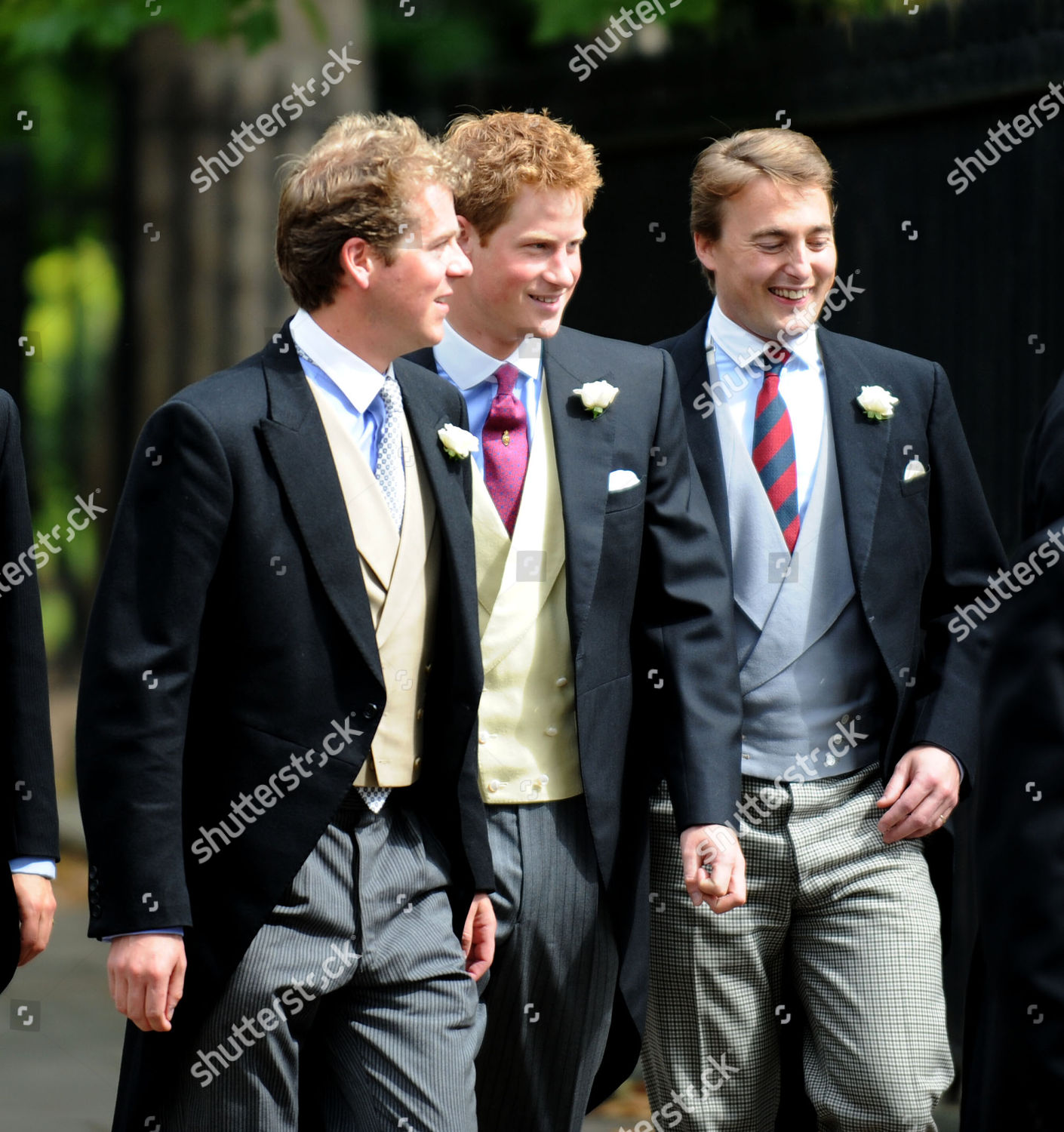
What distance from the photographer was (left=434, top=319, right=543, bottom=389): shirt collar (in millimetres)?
3574

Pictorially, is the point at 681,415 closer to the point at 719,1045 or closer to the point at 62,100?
the point at 719,1045

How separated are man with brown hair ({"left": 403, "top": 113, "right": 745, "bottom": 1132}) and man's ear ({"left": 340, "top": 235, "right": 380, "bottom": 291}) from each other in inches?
15.8

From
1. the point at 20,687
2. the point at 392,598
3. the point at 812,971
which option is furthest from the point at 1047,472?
the point at 20,687

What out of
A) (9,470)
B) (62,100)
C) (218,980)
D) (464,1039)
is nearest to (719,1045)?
(464,1039)

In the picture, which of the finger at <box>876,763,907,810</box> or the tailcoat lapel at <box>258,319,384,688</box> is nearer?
the tailcoat lapel at <box>258,319,384,688</box>

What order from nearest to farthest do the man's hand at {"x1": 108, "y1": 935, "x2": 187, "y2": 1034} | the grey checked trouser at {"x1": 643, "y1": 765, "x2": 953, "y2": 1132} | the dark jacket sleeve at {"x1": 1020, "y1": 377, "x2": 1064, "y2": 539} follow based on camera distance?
the dark jacket sleeve at {"x1": 1020, "y1": 377, "x2": 1064, "y2": 539}, the man's hand at {"x1": 108, "y1": 935, "x2": 187, "y2": 1034}, the grey checked trouser at {"x1": 643, "y1": 765, "x2": 953, "y2": 1132}

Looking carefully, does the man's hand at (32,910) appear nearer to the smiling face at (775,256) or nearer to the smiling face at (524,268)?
the smiling face at (524,268)

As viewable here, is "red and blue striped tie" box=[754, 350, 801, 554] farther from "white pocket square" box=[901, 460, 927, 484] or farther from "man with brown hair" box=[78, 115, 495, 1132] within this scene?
"man with brown hair" box=[78, 115, 495, 1132]

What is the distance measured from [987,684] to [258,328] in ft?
19.0

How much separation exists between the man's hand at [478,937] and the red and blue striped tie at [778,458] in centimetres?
93

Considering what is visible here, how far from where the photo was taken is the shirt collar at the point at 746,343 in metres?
3.84

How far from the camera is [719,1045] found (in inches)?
148

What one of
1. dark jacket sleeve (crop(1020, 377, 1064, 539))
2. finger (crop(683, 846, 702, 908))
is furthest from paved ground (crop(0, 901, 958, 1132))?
dark jacket sleeve (crop(1020, 377, 1064, 539))

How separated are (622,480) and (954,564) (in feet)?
2.54
